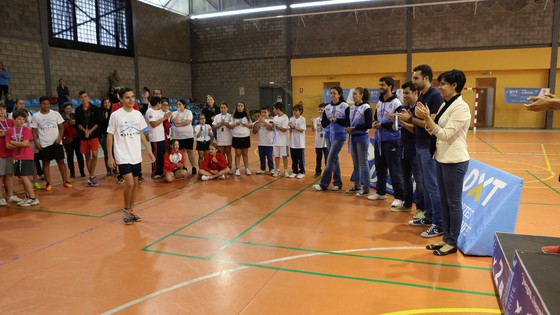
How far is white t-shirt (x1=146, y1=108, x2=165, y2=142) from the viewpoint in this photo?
788 centimetres

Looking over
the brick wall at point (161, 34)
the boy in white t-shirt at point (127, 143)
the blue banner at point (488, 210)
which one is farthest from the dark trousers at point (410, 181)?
the brick wall at point (161, 34)

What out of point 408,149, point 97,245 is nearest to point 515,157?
point 408,149

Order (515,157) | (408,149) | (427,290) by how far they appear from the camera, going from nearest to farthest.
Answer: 1. (427,290)
2. (408,149)
3. (515,157)

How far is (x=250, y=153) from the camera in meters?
12.3

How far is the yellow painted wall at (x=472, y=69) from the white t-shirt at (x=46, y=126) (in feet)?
49.2

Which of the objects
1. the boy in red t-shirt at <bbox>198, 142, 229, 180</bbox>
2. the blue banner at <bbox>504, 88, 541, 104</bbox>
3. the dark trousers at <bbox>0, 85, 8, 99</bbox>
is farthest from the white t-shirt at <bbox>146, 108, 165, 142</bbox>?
the blue banner at <bbox>504, 88, 541, 104</bbox>

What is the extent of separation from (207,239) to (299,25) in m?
17.8

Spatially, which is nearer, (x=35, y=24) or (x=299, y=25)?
(x=35, y=24)

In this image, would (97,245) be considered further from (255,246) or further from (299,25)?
(299,25)

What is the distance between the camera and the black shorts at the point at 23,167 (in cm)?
621

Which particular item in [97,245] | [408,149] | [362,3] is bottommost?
[97,245]

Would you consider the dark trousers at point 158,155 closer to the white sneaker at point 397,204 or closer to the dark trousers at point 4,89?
the white sneaker at point 397,204

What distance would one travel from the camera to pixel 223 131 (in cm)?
845

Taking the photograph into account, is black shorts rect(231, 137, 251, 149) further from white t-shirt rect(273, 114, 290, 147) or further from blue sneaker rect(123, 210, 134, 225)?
blue sneaker rect(123, 210, 134, 225)
